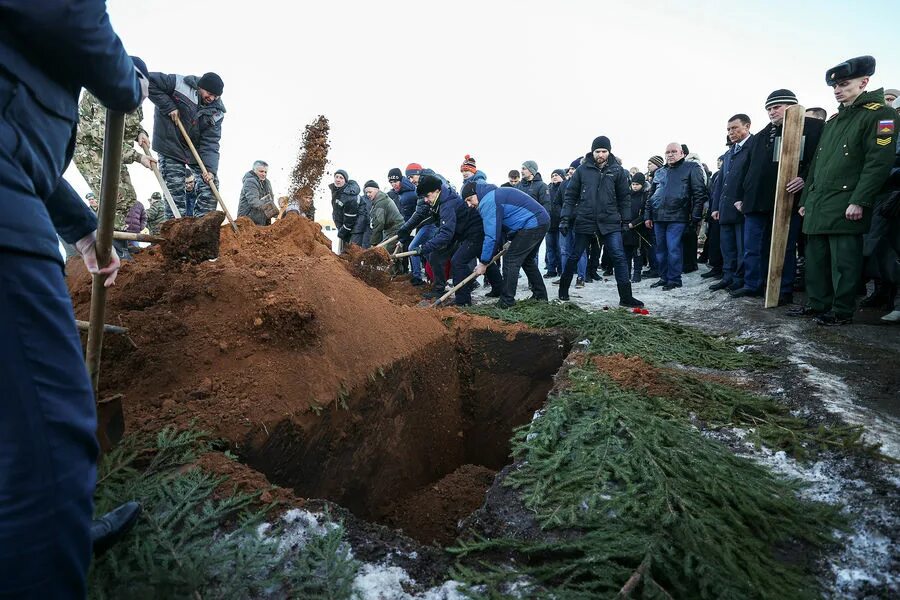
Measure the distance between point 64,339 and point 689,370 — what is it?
3808mm

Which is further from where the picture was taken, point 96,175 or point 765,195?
point 765,195

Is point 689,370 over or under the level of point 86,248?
under

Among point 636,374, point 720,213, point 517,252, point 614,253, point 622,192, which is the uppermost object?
point 622,192

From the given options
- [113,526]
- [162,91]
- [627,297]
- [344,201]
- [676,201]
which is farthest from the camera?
[344,201]

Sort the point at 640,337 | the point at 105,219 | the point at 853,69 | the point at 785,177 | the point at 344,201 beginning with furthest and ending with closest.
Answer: the point at 344,201, the point at 785,177, the point at 640,337, the point at 853,69, the point at 105,219

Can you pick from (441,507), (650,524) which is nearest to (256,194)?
(441,507)

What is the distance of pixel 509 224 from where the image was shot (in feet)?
23.0

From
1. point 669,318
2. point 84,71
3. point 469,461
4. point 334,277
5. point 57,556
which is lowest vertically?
point 469,461

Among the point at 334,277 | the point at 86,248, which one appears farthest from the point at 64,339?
the point at 334,277

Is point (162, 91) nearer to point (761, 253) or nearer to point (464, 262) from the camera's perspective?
point (464, 262)

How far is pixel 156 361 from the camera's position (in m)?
2.90

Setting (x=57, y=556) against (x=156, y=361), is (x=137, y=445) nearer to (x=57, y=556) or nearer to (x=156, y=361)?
(x=156, y=361)

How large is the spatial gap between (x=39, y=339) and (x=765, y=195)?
22.5 ft

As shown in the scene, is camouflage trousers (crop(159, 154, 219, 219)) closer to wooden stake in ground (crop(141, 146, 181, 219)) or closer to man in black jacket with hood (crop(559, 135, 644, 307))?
wooden stake in ground (crop(141, 146, 181, 219))
